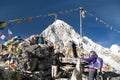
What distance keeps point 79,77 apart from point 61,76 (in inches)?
149

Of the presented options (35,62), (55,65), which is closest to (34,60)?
(35,62)

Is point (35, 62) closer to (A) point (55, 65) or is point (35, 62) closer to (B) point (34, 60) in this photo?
(B) point (34, 60)

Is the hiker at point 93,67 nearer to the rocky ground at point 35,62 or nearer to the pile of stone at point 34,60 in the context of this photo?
the rocky ground at point 35,62

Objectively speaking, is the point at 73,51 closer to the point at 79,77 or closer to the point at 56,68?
the point at 56,68

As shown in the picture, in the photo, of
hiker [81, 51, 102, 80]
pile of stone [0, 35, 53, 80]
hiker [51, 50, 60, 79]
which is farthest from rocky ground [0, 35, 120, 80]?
hiker [81, 51, 102, 80]

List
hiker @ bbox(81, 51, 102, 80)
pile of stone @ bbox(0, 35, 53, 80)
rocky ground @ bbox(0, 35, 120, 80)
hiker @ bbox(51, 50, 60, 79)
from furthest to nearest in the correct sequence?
pile of stone @ bbox(0, 35, 53, 80), hiker @ bbox(51, 50, 60, 79), rocky ground @ bbox(0, 35, 120, 80), hiker @ bbox(81, 51, 102, 80)

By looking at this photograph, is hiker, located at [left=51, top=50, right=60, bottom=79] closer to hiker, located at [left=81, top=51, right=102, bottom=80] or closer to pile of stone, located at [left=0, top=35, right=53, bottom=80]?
pile of stone, located at [left=0, top=35, right=53, bottom=80]

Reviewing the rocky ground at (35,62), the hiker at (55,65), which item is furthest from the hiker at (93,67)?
the hiker at (55,65)

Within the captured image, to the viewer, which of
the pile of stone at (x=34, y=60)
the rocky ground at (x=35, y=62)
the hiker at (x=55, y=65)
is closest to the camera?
the rocky ground at (x=35, y=62)

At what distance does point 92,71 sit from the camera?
1755 centimetres

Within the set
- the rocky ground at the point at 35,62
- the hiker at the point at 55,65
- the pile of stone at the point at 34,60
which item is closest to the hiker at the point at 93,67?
the rocky ground at the point at 35,62

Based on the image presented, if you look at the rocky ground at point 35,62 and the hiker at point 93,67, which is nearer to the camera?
the hiker at point 93,67

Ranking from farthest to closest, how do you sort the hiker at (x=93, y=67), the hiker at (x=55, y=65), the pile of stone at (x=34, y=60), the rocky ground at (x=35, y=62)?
the pile of stone at (x=34, y=60) → the hiker at (x=55, y=65) → the rocky ground at (x=35, y=62) → the hiker at (x=93, y=67)

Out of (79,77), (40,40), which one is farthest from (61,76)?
(40,40)
